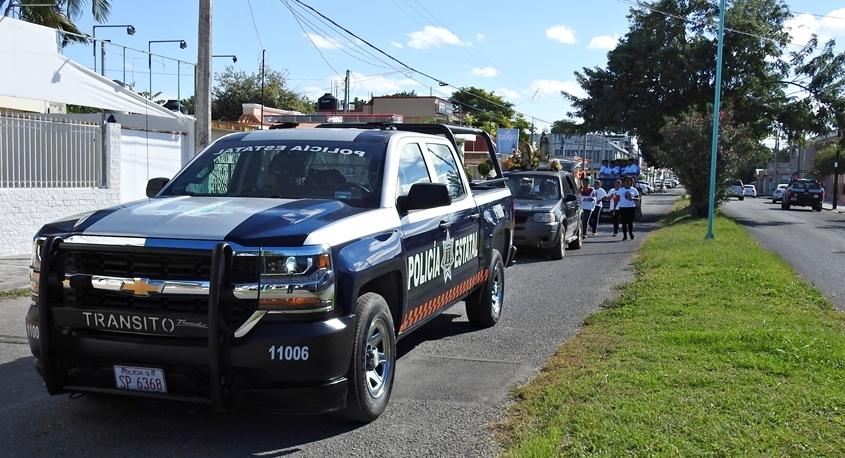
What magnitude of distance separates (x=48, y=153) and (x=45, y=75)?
4677mm

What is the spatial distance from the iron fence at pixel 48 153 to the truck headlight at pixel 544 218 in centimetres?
805

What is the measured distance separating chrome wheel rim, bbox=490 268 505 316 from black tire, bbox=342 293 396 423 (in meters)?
3.04

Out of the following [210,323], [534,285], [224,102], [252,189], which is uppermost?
[224,102]

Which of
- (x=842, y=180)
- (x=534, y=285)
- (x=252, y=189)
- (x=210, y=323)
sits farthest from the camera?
(x=842, y=180)

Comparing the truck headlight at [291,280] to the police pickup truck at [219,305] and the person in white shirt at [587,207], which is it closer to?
the police pickup truck at [219,305]

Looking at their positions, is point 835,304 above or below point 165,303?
below

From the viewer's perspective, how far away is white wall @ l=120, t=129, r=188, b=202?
15.3m

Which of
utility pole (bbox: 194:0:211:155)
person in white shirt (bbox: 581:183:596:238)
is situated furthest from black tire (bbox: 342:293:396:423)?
person in white shirt (bbox: 581:183:596:238)

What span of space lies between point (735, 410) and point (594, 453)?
1.23 meters

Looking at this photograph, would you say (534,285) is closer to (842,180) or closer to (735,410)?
(735,410)

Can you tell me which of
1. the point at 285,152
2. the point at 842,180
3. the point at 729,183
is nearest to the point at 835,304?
the point at 285,152

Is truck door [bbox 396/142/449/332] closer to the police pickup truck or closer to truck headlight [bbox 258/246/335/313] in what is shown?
the police pickup truck

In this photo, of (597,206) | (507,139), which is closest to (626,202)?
(597,206)

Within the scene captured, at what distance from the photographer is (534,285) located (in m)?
11.5
